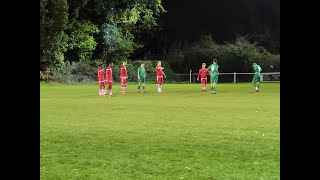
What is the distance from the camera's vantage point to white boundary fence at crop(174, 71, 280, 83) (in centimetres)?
4541

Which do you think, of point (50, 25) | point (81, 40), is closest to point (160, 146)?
point (50, 25)

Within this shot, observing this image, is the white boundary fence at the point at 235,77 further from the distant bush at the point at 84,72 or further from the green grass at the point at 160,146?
the green grass at the point at 160,146

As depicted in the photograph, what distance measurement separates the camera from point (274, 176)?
18.5 feet

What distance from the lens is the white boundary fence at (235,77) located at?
45.4m

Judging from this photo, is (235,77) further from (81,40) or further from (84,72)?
(81,40)

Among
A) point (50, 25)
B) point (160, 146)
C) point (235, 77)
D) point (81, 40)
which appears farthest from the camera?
point (81, 40)

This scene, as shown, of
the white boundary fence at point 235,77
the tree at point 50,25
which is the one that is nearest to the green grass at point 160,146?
the tree at point 50,25

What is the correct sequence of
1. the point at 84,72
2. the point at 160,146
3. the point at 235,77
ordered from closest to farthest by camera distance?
the point at 160,146
the point at 84,72
the point at 235,77

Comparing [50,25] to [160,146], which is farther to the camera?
[50,25]

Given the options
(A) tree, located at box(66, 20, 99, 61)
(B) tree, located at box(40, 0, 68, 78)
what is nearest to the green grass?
(B) tree, located at box(40, 0, 68, 78)

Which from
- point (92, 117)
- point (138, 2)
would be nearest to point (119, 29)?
point (138, 2)

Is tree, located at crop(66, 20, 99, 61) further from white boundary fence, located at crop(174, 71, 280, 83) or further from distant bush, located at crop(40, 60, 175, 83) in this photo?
white boundary fence, located at crop(174, 71, 280, 83)

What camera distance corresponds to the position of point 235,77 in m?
45.9
